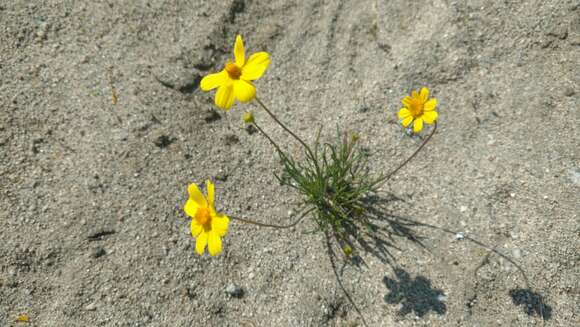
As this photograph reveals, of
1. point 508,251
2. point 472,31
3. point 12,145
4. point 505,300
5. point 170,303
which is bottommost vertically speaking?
point 170,303

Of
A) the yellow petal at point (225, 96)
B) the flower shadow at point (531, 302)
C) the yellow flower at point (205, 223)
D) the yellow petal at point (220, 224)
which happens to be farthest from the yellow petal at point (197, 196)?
the flower shadow at point (531, 302)

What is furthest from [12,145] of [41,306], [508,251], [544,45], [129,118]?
[544,45]

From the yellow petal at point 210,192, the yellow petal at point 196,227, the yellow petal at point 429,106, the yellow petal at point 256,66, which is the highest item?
the yellow petal at point 429,106

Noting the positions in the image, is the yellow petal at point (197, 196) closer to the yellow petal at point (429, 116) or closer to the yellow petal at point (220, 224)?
the yellow petal at point (220, 224)

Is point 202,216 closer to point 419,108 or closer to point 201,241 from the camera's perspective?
point 201,241

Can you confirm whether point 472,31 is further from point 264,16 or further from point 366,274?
point 366,274
